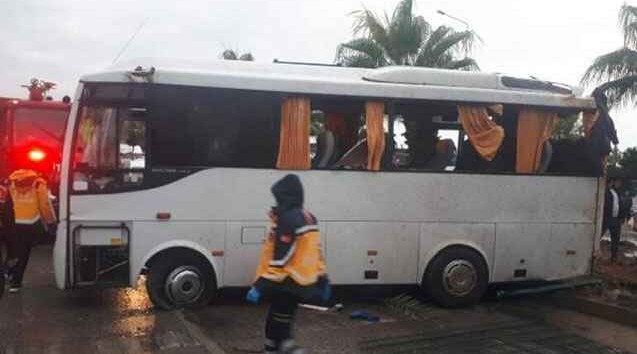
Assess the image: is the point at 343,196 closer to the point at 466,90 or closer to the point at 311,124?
the point at 311,124

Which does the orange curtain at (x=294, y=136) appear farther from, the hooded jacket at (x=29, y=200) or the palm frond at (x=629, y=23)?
the palm frond at (x=629, y=23)

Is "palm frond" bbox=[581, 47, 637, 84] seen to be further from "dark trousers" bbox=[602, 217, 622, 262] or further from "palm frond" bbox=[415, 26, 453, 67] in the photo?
"dark trousers" bbox=[602, 217, 622, 262]

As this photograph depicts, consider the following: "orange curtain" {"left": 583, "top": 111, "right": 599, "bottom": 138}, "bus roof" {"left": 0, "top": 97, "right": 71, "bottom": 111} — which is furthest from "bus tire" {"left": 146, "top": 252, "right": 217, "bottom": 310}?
"bus roof" {"left": 0, "top": 97, "right": 71, "bottom": 111}

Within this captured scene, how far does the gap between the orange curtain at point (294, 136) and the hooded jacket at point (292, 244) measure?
287cm

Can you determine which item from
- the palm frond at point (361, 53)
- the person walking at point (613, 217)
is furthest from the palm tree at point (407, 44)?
the person walking at point (613, 217)

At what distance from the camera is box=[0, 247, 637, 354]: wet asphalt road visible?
6961 millimetres

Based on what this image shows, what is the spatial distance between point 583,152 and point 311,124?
376 centimetres

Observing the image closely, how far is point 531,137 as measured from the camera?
9.26m

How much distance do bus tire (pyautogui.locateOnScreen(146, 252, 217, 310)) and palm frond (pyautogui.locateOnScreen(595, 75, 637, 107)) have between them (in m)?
12.8

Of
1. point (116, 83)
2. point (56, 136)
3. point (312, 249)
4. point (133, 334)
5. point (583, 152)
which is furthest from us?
point (56, 136)

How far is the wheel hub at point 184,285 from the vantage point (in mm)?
8188

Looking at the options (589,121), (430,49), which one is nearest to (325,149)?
(589,121)

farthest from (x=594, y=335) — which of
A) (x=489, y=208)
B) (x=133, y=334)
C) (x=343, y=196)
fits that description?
(x=133, y=334)

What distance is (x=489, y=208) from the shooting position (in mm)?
9086
